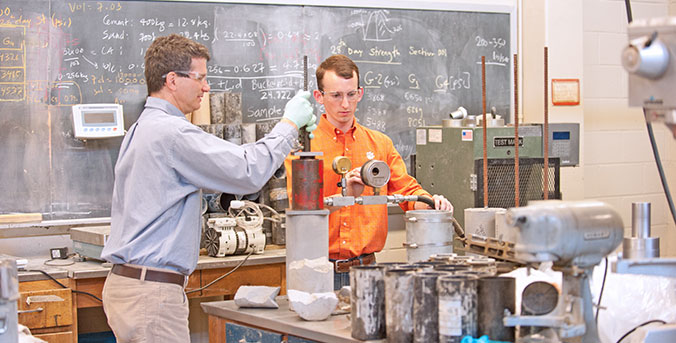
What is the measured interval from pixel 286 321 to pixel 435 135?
1.92 meters

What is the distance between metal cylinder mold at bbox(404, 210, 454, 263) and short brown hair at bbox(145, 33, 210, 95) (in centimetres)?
89

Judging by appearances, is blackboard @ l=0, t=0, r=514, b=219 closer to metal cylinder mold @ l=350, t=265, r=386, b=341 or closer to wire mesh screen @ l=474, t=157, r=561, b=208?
wire mesh screen @ l=474, t=157, r=561, b=208

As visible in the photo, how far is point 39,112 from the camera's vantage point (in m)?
3.89

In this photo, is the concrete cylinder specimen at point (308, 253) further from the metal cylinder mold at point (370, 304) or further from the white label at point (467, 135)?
the white label at point (467, 135)

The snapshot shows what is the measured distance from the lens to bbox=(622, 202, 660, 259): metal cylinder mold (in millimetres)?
1976

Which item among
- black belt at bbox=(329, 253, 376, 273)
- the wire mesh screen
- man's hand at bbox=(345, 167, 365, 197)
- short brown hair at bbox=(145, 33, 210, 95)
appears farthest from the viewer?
the wire mesh screen

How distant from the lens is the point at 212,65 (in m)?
4.22

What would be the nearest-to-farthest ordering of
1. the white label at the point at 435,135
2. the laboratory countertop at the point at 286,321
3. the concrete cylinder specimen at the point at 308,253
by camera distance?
the laboratory countertop at the point at 286,321
the concrete cylinder specimen at the point at 308,253
the white label at the point at 435,135

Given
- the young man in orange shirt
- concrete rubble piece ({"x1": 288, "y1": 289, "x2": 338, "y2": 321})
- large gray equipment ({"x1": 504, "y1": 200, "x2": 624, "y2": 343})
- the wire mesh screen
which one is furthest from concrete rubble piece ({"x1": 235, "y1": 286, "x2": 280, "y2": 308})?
the wire mesh screen

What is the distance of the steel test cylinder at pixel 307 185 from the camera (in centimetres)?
256

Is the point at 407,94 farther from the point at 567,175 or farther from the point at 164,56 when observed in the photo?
the point at 164,56

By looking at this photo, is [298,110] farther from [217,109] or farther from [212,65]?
[212,65]

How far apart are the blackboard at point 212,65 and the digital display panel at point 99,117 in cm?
12

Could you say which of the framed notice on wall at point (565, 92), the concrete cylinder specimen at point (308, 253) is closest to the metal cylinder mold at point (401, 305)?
the concrete cylinder specimen at point (308, 253)
